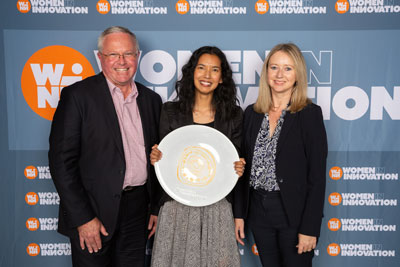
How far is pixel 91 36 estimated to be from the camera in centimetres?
227

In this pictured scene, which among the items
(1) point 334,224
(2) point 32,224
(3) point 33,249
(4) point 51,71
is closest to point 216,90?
(4) point 51,71

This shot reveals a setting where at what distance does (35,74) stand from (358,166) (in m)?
2.55

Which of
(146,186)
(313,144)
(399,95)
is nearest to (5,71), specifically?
(146,186)

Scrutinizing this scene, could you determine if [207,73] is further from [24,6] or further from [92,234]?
[24,6]

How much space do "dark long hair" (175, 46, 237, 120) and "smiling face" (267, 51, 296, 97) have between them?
1.09 ft

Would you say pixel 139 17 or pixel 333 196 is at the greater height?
pixel 139 17

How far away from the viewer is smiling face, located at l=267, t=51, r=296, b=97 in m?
1.74

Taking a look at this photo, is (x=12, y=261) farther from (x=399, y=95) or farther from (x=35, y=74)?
(x=399, y=95)

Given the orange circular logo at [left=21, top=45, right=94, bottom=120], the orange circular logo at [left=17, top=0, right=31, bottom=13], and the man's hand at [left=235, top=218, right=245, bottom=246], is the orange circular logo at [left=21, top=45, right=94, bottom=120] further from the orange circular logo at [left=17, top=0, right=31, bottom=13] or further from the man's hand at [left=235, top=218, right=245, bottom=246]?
the man's hand at [left=235, top=218, right=245, bottom=246]

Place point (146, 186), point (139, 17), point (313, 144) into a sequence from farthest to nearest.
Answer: point (139, 17), point (146, 186), point (313, 144)

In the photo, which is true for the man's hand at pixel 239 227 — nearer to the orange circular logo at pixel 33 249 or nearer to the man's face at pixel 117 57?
the man's face at pixel 117 57

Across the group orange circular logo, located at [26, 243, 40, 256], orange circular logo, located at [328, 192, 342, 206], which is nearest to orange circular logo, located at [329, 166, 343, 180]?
orange circular logo, located at [328, 192, 342, 206]

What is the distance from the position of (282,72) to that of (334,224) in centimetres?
140

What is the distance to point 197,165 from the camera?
188 centimetres
